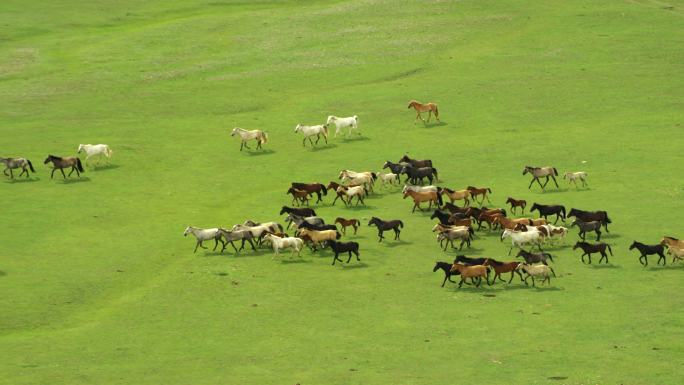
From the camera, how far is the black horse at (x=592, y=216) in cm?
3759

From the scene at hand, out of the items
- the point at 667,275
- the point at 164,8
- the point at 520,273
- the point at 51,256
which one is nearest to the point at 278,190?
the point at 51,256

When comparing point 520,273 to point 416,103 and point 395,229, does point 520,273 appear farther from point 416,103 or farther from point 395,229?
point 416,103

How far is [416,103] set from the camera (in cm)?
5466

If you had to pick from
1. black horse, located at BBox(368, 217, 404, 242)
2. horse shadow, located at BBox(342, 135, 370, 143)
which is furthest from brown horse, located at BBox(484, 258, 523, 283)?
horse shadow, located at BBox(342, 135, 370, 143)

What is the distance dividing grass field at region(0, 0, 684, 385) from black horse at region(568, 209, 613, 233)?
91cm

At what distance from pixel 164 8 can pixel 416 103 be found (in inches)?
1491

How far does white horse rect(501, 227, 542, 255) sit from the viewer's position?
35844 mm

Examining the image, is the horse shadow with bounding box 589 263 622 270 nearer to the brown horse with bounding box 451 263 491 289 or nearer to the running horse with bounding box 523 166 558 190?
the brown horse with bounding box 451 263 491 289

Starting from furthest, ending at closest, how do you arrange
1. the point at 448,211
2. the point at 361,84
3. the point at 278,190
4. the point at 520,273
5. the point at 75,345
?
the point at 361,84 < the point at 278,190 < the point at 448,211 < the point at 520,273 < the point at 75,345

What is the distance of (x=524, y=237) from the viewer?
35844mm

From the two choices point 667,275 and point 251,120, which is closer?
point 667,275

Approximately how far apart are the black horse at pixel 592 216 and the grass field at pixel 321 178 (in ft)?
3.00

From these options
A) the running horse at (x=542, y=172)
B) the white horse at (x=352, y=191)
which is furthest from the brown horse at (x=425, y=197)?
the running horse at (x=542, y=172)

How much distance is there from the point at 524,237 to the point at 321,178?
1272 centimetres
